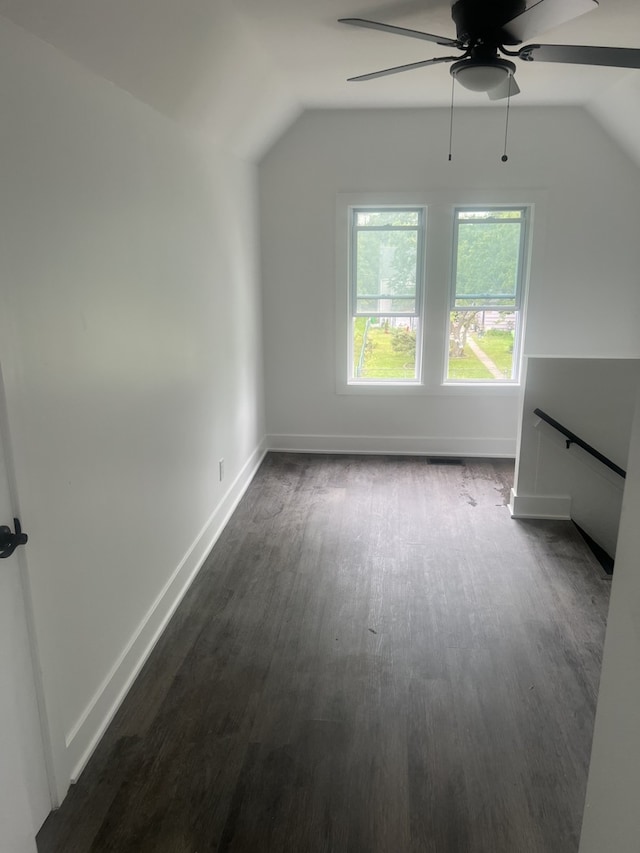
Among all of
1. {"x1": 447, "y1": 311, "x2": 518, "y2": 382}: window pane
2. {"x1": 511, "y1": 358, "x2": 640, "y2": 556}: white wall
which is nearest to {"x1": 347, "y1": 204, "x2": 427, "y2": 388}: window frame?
{"x1": 447, "y1": 311, "x2": 518, "y2": 382}: window pane

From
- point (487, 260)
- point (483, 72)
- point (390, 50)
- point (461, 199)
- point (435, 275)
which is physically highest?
point (390, 50)

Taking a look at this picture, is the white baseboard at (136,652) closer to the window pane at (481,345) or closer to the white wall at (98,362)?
the white wall at (98,362)

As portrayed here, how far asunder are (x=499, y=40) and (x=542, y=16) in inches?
11.4

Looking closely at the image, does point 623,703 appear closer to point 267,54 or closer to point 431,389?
point 267,54

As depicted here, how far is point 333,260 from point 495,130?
1595 millimetres

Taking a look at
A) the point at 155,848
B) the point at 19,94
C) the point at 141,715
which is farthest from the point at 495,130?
the point at 155,848

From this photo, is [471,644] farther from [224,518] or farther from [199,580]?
[224,518]

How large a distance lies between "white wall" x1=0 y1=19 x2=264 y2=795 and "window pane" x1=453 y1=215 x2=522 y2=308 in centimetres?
234

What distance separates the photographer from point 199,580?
3262 millimetres

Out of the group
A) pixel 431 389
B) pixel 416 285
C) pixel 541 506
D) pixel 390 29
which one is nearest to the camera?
pixel 390 29

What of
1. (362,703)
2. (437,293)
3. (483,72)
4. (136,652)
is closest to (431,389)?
(437,293)

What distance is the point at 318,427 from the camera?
540cm

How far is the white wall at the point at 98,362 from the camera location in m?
1.71

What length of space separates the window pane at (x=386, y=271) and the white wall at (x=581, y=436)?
61.9 inches
